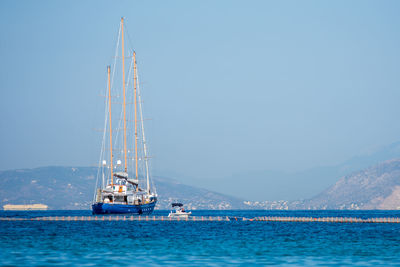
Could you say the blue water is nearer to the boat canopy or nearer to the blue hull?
the blue hull

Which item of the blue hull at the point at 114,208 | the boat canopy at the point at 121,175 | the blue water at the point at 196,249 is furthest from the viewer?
the boat canopy at the point at 121,175

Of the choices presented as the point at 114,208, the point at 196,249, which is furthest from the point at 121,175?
the point at 196,249

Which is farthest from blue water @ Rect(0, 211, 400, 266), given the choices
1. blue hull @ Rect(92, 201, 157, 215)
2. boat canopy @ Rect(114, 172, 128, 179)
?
boat canopy @ Rect(114, 172, 128, 179)

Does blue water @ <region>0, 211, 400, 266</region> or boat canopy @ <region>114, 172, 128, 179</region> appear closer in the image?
blue water @ <region>0, 211, 400, 266</region>

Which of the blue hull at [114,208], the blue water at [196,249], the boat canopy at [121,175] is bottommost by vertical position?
the blue water at [196,249]

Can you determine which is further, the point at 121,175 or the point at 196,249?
the point at 121,175

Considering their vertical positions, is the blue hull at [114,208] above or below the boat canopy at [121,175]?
below

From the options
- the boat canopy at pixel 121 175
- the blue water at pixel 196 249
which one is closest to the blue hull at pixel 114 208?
the boat canopy at pixel 121 175

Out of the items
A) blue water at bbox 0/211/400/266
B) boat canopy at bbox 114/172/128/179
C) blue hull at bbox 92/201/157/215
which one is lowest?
blue water at bbox 0/211/400/266

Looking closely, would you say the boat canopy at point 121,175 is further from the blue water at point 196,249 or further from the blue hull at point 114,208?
the blue water at point 196,249

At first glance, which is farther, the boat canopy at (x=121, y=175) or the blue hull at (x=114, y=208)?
the boat canopy at (x=121, y=175)

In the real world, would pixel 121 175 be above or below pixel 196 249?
above

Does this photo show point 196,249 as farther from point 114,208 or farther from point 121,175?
point 121,175

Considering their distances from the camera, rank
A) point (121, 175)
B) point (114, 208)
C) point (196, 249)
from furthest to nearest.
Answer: point (121, 175), point (114, 208), point (196, 249)
